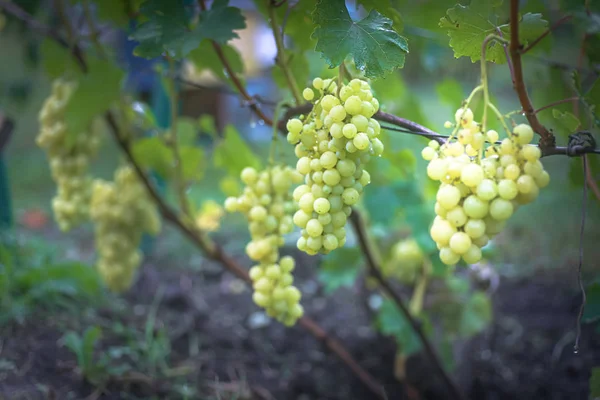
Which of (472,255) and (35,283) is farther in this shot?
(35,283)

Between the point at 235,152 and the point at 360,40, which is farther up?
the point at 235,152

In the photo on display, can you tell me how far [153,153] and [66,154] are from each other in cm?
19

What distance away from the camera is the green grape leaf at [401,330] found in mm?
1205

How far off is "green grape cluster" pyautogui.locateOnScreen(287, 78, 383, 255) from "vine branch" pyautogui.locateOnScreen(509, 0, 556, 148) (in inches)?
5.3

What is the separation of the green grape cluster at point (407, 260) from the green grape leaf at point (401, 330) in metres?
0.09

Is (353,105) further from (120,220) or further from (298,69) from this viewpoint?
(120,220)

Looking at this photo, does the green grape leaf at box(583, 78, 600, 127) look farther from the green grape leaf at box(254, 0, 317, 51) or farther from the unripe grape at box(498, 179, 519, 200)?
the green grape leaf at box(254, 0, 317, 51)

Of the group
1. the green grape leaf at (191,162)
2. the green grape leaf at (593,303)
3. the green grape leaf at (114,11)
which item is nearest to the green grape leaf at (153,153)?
the green grape leaf at (191,162)

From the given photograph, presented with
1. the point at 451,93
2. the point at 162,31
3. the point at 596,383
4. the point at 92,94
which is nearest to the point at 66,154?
the point at 92,94

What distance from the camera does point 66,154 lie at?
1.15m

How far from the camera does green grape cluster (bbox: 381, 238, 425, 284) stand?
126 cm

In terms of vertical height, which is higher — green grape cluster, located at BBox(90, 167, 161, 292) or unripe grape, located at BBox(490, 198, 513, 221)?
green grape cluster, located at BBox(90, 167, 161, 292)

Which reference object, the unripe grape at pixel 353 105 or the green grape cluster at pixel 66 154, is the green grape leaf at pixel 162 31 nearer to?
the unripe grape at pixel 353 105

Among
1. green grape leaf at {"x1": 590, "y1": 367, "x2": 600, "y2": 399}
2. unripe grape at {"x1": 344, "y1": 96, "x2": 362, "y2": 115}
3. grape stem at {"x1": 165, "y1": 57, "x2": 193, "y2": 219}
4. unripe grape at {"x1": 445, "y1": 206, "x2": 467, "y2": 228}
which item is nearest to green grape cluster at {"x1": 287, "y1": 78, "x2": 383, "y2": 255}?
unripe grape at {"x1": 344, "y1": 96, "x2": 362, "y2": 115}
